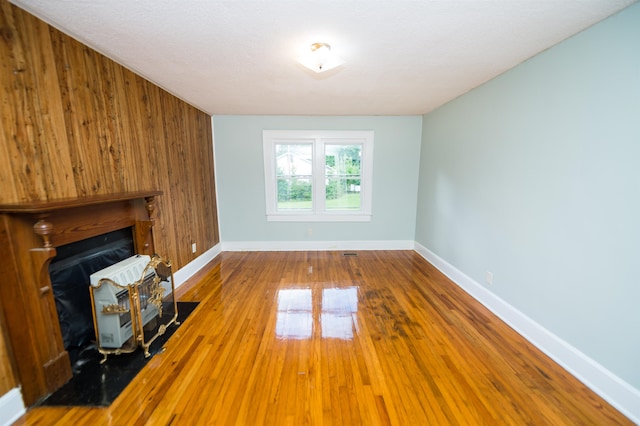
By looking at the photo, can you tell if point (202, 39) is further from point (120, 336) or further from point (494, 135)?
point (494, 135)

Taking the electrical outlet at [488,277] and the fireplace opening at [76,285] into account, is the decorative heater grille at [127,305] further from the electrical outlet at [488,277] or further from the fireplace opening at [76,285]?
the electrical outlet at [488,277]

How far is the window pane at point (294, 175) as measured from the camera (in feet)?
13.8

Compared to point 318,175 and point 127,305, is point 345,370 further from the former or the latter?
point 318,175

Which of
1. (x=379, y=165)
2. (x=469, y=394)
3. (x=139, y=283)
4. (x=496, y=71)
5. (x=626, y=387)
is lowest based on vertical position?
(x=469, y=394)

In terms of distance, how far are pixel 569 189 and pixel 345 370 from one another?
2.08m

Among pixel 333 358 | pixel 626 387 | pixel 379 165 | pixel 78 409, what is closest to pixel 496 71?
pixel 379 165

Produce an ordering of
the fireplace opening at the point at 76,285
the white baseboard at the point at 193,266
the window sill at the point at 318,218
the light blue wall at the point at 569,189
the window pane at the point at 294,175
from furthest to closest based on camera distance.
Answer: the window sill at the point at 318,218
the window pane at the point at 294,175
the white baseboard at the point at 193,266
the fireplace opening at the point at 76,285
the light blue wall at the point at 569,189

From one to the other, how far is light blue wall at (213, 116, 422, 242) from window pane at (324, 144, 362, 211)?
1.03 ft

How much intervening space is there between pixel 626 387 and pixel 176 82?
4293 millimetres

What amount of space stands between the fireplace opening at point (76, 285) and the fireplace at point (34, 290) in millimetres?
138

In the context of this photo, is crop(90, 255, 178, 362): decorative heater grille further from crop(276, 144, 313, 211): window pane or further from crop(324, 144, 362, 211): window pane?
crop(324, 144, 362, 211): window pane

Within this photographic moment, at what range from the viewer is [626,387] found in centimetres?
139

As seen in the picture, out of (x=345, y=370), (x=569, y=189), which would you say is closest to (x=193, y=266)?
(x=345, y=370)

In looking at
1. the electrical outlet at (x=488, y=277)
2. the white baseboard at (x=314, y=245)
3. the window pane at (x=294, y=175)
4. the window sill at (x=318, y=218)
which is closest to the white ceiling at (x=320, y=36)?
the window pane at (x=294, y=175)
